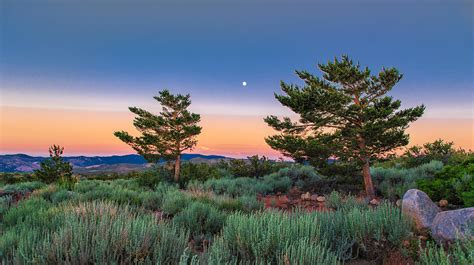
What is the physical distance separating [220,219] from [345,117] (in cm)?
716

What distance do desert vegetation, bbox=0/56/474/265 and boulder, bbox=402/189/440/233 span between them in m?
0.26

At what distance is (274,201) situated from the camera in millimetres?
Answer: 11234

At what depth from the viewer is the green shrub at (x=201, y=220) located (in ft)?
23.2

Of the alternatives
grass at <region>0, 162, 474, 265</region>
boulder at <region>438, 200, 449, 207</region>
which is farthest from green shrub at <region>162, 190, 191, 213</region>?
boulder at <region>438, 200, 449, 207</region>

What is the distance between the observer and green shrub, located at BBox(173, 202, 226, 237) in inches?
279

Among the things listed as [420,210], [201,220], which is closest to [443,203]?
[420,210]

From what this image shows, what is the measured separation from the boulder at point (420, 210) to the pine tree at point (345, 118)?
423 centimetres

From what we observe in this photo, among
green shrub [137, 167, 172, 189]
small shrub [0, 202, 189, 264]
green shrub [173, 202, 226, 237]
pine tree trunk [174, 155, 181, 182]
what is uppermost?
pine tree trunk [174, 155, 181, 182]

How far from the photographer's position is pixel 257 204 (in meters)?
9.96

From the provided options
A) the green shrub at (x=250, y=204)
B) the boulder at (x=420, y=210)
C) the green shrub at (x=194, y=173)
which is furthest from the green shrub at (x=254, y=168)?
the boulder at (x=420, y=210)

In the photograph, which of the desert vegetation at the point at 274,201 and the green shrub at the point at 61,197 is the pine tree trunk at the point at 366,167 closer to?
the desert vegetation at the point at 274,201

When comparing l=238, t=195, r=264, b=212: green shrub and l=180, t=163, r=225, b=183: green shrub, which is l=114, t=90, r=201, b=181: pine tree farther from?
l=238, t=195, r=264, b=212: green shrub

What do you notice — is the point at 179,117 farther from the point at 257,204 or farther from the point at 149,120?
the point at 257,204

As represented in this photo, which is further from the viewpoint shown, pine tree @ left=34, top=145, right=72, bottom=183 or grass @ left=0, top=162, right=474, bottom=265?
pine tree @ left=34, top=145, right=72, bottom=183
